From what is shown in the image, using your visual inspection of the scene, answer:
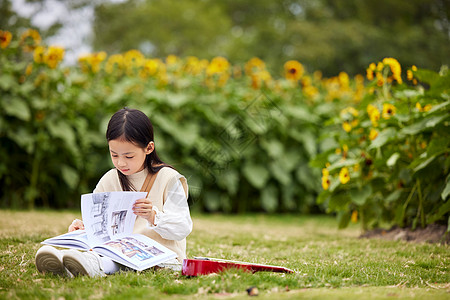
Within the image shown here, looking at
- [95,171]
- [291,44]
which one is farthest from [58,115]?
[291,44]

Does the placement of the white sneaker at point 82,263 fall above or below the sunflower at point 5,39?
below

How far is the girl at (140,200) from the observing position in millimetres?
2356

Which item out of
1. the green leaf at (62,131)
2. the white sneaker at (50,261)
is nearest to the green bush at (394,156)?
the white sneaker at (50,261)

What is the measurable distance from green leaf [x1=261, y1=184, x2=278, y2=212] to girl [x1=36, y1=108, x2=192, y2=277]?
446 centimetres

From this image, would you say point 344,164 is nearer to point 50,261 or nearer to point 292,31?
point 50,261

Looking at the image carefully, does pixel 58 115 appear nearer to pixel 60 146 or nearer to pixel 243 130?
pixel 60 146

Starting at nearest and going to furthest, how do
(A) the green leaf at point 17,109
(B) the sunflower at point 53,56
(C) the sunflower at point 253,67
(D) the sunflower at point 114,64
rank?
(A) the green leaf at point 17,109
(B) the sunflower at point 53,56
(D) the sunflower at point 114,64
(C) the sunflower at point 253,67

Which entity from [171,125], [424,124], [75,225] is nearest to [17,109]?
[171,125]

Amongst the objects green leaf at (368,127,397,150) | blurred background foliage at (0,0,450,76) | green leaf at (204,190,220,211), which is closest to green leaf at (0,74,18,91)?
green leaf at (204,190,220,211)

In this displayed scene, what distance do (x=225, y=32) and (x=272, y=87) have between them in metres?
14.4

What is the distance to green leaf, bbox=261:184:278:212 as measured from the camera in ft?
23.4

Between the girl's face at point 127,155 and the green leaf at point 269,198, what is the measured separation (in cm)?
468

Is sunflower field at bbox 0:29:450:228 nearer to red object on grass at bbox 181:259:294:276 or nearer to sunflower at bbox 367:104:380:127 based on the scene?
sunflower at bbox 367:104:380:127

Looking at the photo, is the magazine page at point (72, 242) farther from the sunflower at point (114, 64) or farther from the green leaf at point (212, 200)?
the sunflower at point (114, 64)
